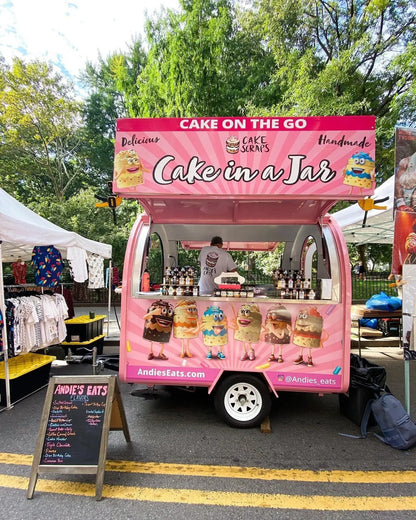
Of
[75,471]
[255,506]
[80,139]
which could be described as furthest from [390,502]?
[80,139]

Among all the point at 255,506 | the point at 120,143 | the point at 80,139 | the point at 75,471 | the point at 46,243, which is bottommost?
the point at 255,506

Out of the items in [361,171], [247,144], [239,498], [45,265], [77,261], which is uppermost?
[247,144]

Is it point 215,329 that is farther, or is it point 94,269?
point 94,269

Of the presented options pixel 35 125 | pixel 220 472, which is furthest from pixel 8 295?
pixel 35 125

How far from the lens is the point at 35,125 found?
1812 centimetres

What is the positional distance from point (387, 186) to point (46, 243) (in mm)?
5571

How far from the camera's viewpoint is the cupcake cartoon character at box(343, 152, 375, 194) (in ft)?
9.60

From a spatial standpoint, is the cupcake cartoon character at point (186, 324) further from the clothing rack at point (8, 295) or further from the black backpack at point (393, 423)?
the clothing rack at point (8, 295)

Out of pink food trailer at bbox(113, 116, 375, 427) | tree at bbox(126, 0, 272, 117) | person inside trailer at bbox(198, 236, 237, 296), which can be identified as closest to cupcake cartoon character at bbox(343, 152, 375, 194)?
pink food trailer at bbox(113, 116, 375, 427)

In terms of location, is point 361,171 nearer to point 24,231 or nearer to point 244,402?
point 244,402

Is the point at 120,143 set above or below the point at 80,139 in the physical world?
below

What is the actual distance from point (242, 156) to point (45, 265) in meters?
4.25

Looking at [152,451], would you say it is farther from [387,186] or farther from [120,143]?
[387,186]

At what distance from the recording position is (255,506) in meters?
2.47
